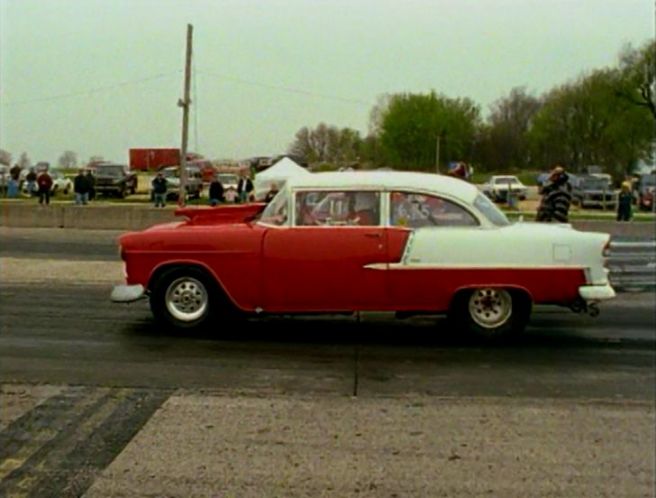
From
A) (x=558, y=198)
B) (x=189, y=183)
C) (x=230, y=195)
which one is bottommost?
(x=230, y=195)

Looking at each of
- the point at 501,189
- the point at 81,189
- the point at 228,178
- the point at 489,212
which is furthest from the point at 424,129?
the point at 489,212

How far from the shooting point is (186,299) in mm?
7688

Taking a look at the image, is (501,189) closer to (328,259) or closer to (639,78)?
(639,78)

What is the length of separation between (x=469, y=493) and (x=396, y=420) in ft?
3.78

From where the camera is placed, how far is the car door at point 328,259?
730 centimetres

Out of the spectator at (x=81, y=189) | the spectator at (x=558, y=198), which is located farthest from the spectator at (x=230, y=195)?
the spectator at (x=558, y=198)

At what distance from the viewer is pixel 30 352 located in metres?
6.76

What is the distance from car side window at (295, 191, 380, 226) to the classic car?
0.01 meters

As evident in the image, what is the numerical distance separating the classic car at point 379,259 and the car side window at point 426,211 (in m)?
0.01

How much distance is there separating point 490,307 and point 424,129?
31.4 metres

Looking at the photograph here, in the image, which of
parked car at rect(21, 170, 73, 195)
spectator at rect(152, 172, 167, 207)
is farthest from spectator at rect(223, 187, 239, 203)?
parked car at rect(21, 170, 73, 195)

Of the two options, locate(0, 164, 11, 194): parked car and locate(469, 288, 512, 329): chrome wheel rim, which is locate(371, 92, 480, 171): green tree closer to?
locate(0, 164, 11, 194): parked car

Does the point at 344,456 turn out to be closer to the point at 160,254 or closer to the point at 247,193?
the point at 160,254

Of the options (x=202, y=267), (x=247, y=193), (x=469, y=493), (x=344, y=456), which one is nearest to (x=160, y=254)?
(x=202, y=267)
